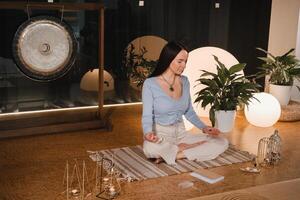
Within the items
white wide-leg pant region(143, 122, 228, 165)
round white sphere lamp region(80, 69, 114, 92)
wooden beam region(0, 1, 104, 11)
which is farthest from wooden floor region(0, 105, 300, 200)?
wooden beam region(0, 1, 104, 11)

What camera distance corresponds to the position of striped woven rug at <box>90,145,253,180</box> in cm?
269

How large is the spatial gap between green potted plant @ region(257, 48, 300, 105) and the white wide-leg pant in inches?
59.1

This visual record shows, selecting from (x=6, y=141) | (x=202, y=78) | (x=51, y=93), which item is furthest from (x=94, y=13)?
(x=6, y=141)

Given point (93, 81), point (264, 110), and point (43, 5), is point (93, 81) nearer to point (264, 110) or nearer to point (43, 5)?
point (43, 5)

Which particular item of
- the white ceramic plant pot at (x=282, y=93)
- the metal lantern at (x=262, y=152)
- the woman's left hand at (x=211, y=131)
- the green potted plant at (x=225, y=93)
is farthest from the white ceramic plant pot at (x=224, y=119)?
the white ceramic plant pot at (x=282, y=93)

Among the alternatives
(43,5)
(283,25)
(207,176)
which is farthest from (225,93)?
(283,25)

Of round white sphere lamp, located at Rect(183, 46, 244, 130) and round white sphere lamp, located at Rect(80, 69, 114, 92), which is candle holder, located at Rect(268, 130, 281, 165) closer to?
round white sphere lamp, located at Rect(183, 46, 244, 130)

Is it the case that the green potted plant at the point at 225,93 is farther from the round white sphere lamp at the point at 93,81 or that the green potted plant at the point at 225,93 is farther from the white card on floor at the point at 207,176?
the round white sphere lamp at the point at 93,81

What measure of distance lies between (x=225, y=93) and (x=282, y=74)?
35.8 inches

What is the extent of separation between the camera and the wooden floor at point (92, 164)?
245 centimetres

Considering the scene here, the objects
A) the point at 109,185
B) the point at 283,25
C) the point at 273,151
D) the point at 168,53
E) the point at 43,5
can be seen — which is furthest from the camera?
the point at 283,25

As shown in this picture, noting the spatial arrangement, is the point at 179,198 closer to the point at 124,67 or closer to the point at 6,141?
the point at 6,141

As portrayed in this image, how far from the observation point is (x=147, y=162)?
2855mm

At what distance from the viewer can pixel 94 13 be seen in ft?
14.1
